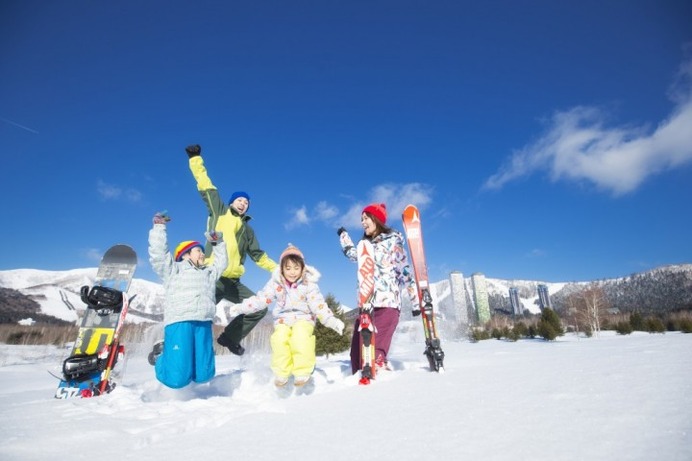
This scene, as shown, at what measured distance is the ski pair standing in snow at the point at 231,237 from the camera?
14.7ft

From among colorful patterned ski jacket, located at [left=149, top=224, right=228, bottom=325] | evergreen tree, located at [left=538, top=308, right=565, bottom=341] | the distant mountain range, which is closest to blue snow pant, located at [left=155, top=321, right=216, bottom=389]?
colorful patterned ski jacket, located at [left=149, top=224, right=228, bottom=325]

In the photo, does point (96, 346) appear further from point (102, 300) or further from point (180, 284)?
point (180, 284)

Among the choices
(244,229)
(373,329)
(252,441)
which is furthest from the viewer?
(244,229)

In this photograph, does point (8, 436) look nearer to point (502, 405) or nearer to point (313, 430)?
point (313, 430)

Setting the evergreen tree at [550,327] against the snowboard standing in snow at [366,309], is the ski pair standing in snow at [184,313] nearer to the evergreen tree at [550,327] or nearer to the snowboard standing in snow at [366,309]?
the snowboard standing in snow at [366,309]

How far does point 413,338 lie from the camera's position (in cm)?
1438

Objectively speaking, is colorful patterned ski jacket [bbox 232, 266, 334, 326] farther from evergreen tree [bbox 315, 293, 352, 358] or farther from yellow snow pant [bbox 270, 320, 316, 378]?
evergreen tree [bbox 315, 293, 352, 358]

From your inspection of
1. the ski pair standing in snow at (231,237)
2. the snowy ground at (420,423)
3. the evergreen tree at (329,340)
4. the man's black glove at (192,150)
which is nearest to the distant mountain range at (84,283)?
the evergreen tree at (329,340)

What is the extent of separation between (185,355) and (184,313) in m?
0.42

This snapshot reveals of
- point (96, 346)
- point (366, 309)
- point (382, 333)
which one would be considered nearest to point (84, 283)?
point (96, 346)

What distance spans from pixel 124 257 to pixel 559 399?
5646mm

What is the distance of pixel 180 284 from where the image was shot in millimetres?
3533

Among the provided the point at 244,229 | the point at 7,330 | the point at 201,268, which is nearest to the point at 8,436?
the point at 201,268

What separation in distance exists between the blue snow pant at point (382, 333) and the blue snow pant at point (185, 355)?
1.72 m
